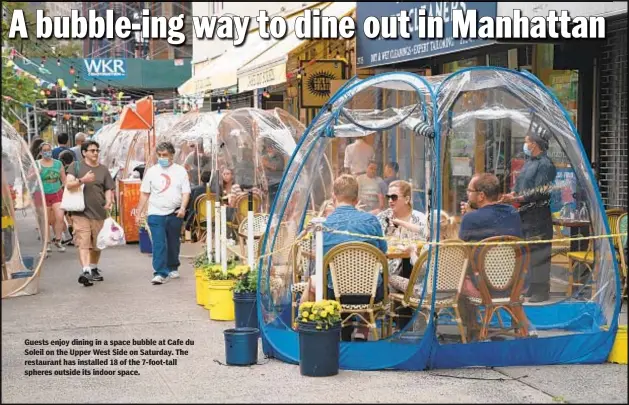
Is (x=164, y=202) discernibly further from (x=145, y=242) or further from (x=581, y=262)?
(x=581, y=262)

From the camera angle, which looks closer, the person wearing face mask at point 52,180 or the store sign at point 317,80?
the person wearing face mask at point 52,180

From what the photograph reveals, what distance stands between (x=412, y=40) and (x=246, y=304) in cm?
727

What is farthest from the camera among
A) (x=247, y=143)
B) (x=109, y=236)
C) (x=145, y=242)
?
(x=145, y=242)

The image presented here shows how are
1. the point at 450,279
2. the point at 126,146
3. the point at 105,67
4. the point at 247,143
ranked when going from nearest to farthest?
the point at 450,279
the point at 247,143
the point at 126,146
the point at 105,67

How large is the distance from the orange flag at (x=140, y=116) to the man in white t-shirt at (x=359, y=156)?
8.49 meters

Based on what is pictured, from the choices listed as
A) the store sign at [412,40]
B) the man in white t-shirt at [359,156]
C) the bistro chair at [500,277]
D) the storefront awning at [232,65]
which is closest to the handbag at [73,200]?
the man in white t-shirt at [359,156]

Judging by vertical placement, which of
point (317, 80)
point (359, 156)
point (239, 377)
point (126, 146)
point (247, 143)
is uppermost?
point (317, 80)

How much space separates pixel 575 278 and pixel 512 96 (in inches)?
61.9

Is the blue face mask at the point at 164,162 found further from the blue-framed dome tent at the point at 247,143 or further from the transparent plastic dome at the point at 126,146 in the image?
the transparent plastic dome at the point at 126,146

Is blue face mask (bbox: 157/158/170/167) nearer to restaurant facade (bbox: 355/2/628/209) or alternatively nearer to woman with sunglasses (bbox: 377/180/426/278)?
restaurant facade (bbox: 355/2/628/209)

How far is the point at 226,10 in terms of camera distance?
26812mm

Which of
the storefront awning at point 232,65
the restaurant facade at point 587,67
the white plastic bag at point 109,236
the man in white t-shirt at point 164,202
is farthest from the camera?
the storefront awning at point 232,65

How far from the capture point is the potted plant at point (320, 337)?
6668mm

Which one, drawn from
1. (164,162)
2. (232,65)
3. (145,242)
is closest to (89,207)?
(164,162)
